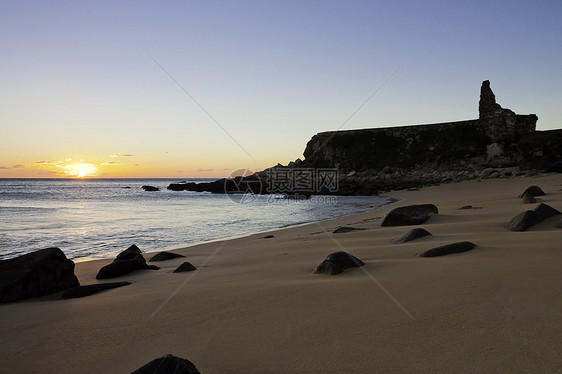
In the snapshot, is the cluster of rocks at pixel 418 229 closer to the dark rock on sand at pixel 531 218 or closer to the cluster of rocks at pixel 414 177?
the dark rock on sand at pixel 531 218

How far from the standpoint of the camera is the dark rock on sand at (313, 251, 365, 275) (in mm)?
4238

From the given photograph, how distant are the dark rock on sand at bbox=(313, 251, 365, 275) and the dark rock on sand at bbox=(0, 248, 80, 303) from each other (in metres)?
2.94

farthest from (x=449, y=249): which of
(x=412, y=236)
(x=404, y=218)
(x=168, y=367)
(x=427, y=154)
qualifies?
(x=427, y=154)

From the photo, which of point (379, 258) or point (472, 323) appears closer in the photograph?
point (472, 323)

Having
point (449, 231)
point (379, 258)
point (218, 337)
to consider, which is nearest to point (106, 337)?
point (218, 337)

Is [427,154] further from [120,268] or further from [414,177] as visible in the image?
[120,268]

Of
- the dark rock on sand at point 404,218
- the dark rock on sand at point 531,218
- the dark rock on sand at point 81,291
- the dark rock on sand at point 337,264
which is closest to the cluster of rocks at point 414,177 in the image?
the dark rock on sand at point 404,218

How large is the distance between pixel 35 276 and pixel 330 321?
356cm

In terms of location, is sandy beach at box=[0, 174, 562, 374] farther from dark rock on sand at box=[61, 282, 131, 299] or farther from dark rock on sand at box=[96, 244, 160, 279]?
dark rock on sand at box=[96, 244, 160, 279]

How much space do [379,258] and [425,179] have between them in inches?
1221

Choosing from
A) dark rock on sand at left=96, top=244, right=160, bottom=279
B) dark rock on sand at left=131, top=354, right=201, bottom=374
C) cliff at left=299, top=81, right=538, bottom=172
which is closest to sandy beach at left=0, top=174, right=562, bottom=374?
dark rock on sand at left=131, top=354, right=201, bottom=374

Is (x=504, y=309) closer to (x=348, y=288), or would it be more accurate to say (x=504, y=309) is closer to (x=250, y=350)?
(x=348, y=288)

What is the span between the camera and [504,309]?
2396 millimetres

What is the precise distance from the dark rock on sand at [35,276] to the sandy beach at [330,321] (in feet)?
0.64
